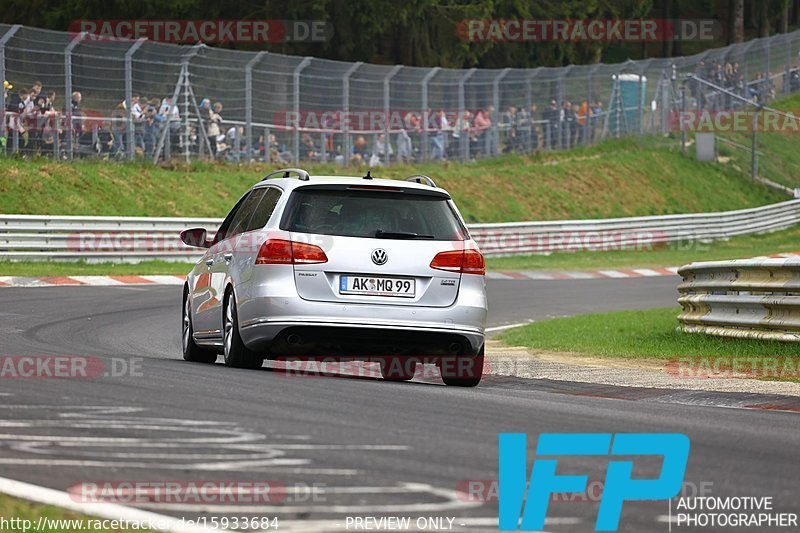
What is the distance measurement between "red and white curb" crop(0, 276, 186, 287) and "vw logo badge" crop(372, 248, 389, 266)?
521 inches

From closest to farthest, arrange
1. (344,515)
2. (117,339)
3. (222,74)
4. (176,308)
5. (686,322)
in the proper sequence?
1. (344,515)
2. (117,339)
3. (686,322)
4. (176,308)
5. (222,74)

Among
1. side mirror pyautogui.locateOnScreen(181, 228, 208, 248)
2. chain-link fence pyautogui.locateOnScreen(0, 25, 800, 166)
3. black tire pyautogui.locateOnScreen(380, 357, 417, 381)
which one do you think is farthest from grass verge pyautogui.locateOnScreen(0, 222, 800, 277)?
black tire pyautogui.locateOnScreen(380, 357, 417, 381)

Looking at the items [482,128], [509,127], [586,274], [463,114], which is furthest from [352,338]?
[509,127]

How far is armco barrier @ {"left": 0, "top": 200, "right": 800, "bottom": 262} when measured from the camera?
26.9m

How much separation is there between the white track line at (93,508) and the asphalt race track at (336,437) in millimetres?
135

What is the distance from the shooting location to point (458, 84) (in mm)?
40312

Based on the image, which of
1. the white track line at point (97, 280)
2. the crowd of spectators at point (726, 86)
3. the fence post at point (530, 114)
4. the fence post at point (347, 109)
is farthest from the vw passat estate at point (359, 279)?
the crowd of spectators at point (726, 86)

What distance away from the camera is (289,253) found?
1109cm

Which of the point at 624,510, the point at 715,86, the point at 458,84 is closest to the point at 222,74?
the point at 458,84

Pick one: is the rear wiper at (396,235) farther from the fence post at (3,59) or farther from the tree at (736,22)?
the tree at (736,22)

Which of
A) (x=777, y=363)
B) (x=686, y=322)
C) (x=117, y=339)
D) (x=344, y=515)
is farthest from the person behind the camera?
(x=686, y=322)

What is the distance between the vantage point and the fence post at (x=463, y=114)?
40406 mm

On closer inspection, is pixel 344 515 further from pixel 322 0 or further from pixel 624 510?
pixel 322 0

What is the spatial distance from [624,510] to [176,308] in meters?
15.3
